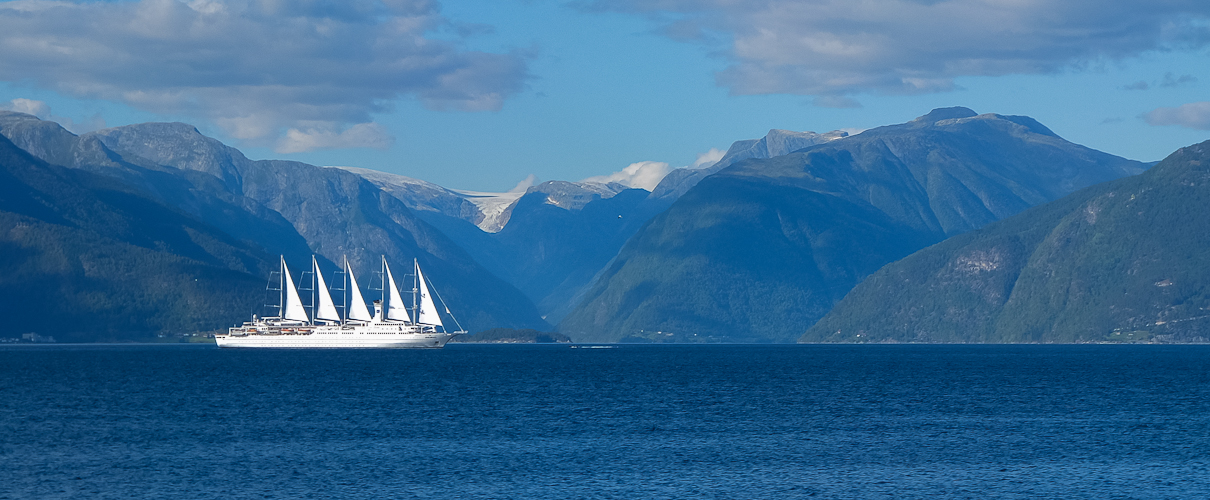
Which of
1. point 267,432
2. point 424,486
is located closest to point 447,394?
A: point 267,432

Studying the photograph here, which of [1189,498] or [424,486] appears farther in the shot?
Result: [424,486]

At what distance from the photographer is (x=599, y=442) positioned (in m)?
95.9

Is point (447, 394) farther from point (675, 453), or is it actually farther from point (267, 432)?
point (675, 453)

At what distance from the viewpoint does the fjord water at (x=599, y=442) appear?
242 ft

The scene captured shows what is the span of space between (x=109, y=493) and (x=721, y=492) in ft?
110

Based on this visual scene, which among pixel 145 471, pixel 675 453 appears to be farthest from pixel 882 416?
pixel 145 471

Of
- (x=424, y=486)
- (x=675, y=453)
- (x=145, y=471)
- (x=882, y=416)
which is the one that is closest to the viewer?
(x=424, y=486)

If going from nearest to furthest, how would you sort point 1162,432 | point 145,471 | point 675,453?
1. point 145,471
2. point 675,453
3. point 1162,432

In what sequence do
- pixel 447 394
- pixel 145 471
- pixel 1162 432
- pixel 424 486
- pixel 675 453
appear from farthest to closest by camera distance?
1. pixel 447 394
2. pixel 1162 432
3. pixel 675 453
4. pixel 145 471
5. pixel 424 486

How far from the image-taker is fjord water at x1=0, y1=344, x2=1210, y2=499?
73.8 meters

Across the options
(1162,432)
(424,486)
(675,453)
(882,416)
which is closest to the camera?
(424,486)

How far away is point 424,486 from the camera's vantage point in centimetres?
7425

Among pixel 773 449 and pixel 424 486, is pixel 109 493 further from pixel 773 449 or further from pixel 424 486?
pixel 773 449

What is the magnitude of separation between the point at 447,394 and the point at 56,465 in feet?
227
